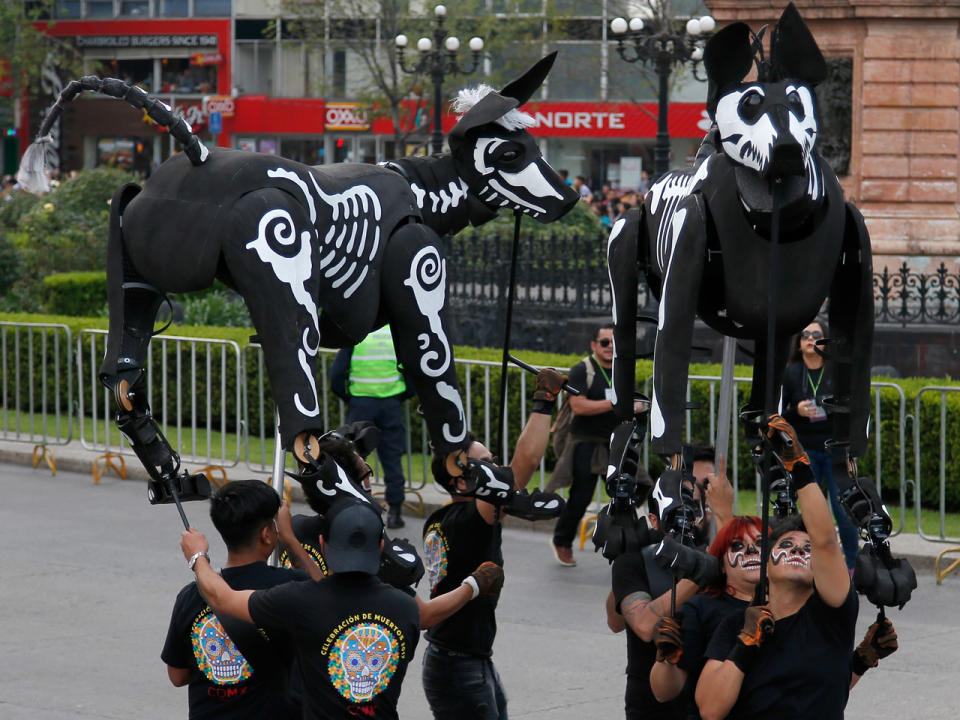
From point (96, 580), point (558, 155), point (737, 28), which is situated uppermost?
point (558, 155)

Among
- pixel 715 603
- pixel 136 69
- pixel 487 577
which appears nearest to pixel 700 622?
pixel 715 603

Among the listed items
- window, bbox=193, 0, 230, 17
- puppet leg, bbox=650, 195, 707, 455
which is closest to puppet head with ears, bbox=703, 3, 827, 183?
puppet leg, bbox=650, 195, 707, 455

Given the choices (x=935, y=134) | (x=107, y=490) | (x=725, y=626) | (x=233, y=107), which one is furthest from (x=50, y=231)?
(x=233, y=107)

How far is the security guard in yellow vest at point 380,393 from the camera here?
12.2 meters

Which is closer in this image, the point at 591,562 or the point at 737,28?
the point at 737,28

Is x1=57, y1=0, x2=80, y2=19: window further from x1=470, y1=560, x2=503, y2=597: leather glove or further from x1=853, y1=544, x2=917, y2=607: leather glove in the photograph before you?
x1=853, y1=544, x2=917, y2=607: leather glove

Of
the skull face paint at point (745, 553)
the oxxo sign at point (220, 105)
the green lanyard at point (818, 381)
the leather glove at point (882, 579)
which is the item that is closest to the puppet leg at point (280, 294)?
the skull face paint at point (745, 553)

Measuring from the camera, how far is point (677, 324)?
5305mm

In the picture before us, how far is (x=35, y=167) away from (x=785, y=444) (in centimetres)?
315

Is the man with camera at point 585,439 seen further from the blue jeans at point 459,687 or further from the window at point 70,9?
the window at point 70,9

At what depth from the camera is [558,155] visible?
47.4m

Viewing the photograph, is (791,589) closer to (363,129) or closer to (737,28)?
(737,28)

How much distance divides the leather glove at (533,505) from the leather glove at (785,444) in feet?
5.01

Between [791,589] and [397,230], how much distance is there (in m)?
2.07
